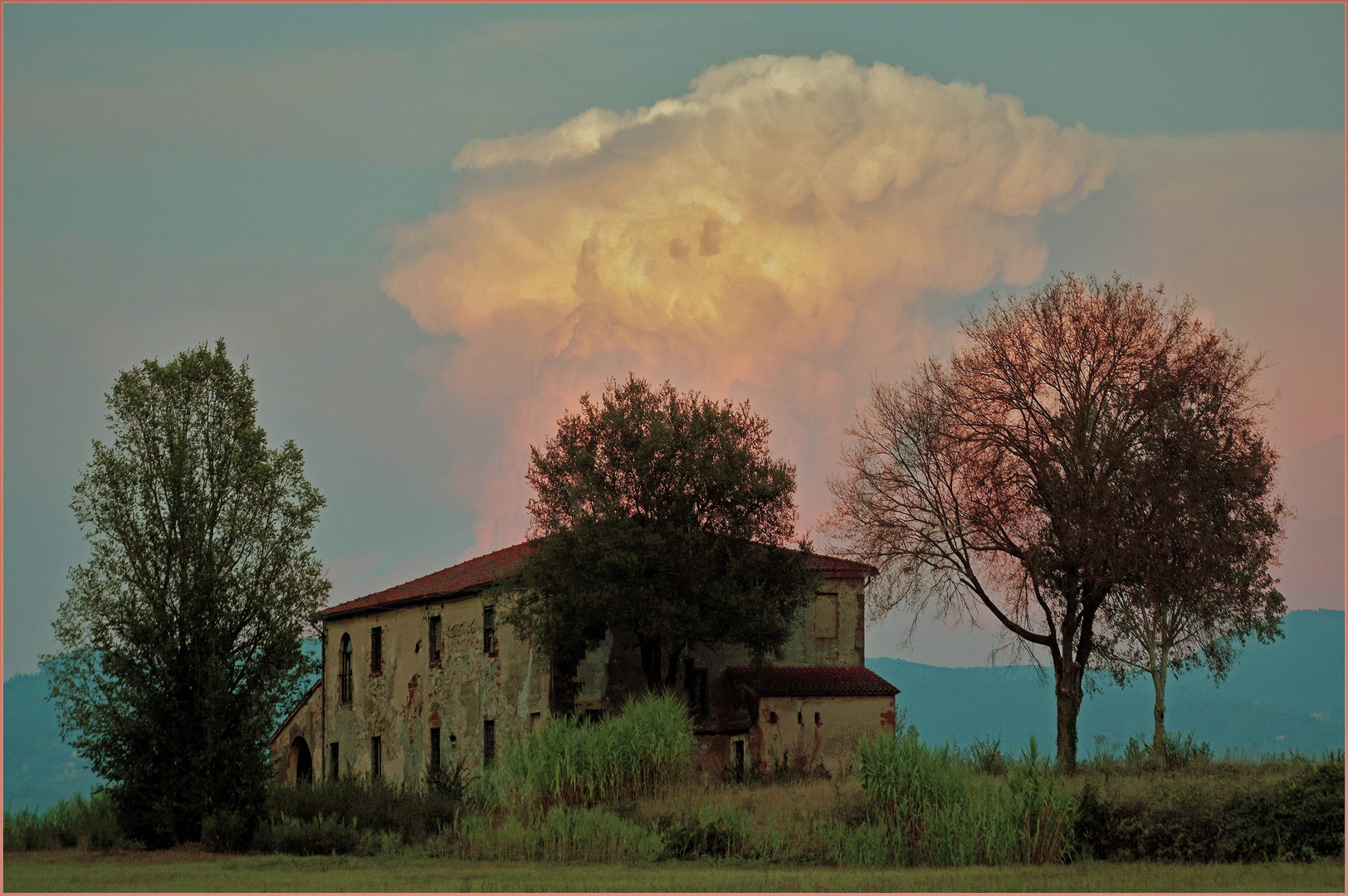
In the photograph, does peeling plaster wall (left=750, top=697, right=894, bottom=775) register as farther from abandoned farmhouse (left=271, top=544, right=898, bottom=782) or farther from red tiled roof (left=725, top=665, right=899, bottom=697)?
red tiled roof (left=725, top=665, right=899, bottom=697)

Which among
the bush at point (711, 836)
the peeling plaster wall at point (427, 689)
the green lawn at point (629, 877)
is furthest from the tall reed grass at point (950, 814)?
the peeling plaster wall at point (427, 689)

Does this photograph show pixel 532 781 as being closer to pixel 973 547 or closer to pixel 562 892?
pixel 562 892

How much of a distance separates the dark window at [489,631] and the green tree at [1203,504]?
17567 mm

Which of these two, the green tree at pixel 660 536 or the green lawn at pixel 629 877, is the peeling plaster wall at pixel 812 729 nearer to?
the green tree at pixel 660 536

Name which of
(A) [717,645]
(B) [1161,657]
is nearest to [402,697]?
(A) [717,645]

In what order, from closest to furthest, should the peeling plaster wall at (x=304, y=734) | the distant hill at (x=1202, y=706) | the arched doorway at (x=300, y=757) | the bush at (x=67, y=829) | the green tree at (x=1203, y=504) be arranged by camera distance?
the bush at (x=67, y=829) < the green tree at (x=1203, y=504) < the peeling plaster wall at (x=304, y=734) < the arched doorway at (x=300, y=757) < the distant hill at (x=1202, y=706)

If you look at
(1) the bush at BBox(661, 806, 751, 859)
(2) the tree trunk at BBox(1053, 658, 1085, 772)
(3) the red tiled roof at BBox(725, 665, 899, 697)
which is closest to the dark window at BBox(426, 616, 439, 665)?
(3) the red tiled roof at BBox(725, 665, 899, 697)

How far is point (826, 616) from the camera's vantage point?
40688 millimetres

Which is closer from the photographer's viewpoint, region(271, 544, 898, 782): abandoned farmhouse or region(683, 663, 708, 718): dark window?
region(271, 544, 898, 782): abandoned farmhouse

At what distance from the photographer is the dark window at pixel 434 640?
41250mm

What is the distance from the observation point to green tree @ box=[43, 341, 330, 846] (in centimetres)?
2627

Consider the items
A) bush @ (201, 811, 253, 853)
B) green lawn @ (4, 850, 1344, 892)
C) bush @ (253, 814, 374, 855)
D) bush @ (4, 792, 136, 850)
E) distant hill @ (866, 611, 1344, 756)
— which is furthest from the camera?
distant hill @ (866, 611, 1344, 756)

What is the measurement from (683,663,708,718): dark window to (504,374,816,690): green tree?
63 cm

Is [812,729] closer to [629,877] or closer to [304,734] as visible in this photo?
[629,877]
